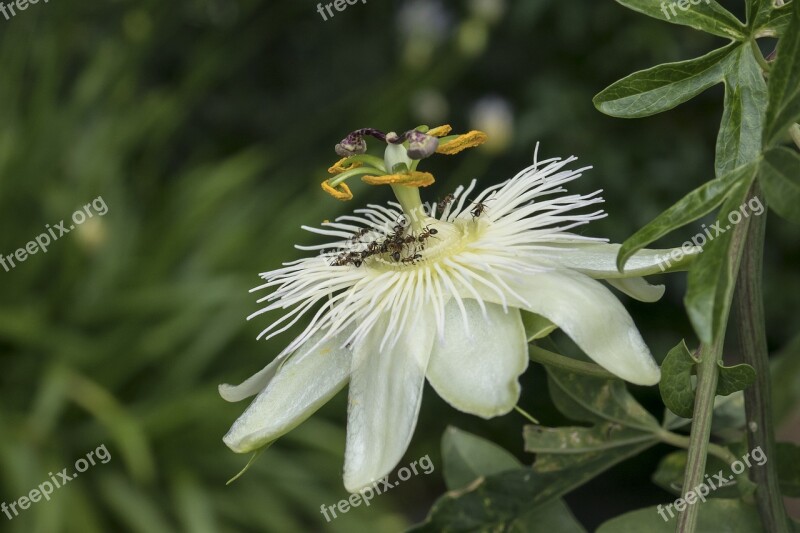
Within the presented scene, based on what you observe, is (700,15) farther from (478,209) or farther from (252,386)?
(252,386)

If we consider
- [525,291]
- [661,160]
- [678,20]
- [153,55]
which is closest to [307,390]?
[525,291]

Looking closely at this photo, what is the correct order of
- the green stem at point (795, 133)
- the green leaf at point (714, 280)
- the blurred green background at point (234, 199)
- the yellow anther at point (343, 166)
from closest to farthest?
the green leaf at point (714, 280)
the green stem at point (795, 133)
the yellow anther at point (343, 166)
the blurred green background at point (234, 199)

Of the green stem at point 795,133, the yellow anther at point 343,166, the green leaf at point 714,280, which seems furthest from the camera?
the yellow anther at point 343,166

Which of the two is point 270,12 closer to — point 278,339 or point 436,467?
point 278,339

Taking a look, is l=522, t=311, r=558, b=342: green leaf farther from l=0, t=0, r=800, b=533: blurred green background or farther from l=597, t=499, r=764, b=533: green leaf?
l=0, t=0, r=800, b=533: blurred green background

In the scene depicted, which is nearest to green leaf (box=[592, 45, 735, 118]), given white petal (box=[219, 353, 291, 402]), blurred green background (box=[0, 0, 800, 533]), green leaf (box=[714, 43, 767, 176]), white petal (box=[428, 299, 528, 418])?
green leaf (box=[714, 43, 767, 176])

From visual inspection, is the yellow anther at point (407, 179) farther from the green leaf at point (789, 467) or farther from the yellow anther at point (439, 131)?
the green leaf at point (789, 467)

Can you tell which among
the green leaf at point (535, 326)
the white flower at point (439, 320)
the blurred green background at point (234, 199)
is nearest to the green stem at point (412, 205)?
the white flower at point (439, 320)
